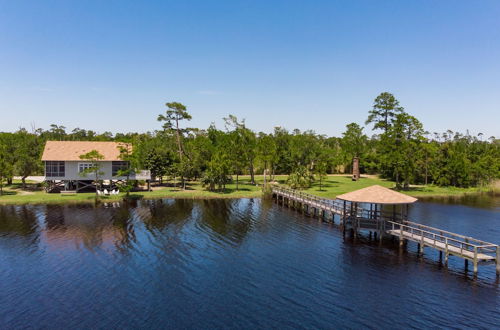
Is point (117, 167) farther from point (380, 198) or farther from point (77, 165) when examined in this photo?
point (380, 198)

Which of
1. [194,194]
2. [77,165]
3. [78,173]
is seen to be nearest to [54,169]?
[77,165]

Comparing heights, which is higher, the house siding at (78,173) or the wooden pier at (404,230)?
the house siding at (78,173)

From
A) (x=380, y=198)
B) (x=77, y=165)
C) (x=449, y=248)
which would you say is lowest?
(x=449, y=248)

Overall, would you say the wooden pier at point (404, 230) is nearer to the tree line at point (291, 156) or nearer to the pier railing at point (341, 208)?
the pier railing at point (341, 208)

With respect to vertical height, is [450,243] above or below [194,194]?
below

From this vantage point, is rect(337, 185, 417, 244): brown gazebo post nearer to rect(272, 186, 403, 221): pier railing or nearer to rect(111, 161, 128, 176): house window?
rect(272, 186, 403, 221): pier railing

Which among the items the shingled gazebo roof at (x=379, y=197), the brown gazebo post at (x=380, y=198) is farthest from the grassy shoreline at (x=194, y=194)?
the shingled gazebo roof at (x=379, y=197)
